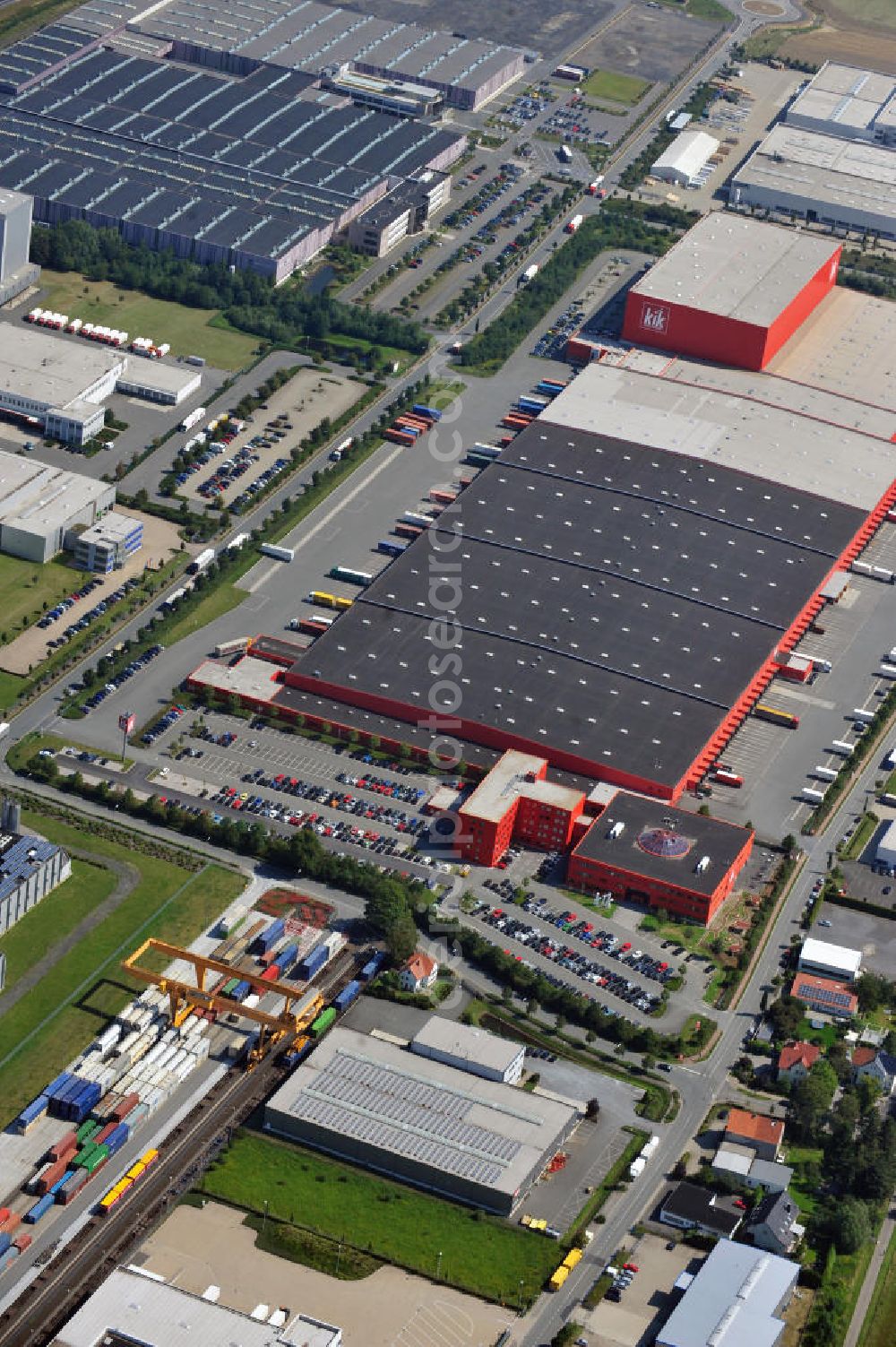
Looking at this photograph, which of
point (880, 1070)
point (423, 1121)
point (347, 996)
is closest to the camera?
point (423, 1121)

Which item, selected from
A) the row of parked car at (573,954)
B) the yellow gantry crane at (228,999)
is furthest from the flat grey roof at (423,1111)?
the row of parked car at (573,954)

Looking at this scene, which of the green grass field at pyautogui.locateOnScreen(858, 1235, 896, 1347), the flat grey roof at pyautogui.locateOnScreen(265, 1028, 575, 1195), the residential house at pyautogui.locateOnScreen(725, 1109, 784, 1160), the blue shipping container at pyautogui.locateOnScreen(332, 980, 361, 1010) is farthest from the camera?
the blue shipping container at pyautogui.locateOnScreen(332, 980, 361, 1010)

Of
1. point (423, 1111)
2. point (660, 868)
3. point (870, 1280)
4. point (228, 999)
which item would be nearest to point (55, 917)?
point (228, 999)

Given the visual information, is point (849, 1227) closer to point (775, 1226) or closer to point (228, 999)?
point (775, 1226)

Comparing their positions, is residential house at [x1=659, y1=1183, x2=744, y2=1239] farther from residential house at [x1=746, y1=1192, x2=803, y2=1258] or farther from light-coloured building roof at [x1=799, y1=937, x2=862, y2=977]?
light-coloured building roof at [x1=799, y1=937, x2=862, y2=977]

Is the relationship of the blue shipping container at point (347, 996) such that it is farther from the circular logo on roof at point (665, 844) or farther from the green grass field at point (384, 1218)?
the circular logo on roof at point (665, 844)

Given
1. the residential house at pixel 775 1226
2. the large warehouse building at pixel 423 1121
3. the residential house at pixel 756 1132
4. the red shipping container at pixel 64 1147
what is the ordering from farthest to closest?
1. the residential house at pixel 756 1132
2. the large warehouse building at pixel 423 1121
3. the red shipping container at pixel 64 1147
4. the residential house at pixel 775 1226

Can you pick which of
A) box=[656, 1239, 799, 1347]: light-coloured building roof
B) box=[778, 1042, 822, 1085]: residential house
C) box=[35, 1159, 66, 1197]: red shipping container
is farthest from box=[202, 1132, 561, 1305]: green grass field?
box=[778, 1042, 822, 1085]: residential house
